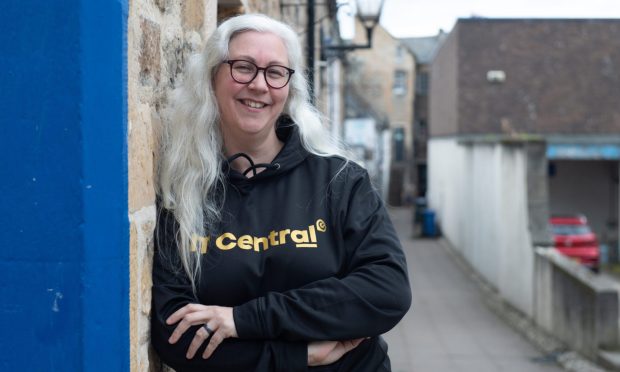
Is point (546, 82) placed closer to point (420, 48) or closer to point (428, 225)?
point (428, 225)

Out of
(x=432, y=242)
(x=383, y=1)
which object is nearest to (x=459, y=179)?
(x=432, y=242)

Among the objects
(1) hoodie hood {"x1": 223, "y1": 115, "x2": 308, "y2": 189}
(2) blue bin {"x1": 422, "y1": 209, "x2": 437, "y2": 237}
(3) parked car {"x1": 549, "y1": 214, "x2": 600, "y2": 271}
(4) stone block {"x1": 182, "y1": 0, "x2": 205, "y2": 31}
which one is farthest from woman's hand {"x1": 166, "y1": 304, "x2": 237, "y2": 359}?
(2) blue bin {"x1": 422, "y1": 209, "x2": 437, "y2": 237}

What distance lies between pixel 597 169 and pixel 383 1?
18128 millimetres

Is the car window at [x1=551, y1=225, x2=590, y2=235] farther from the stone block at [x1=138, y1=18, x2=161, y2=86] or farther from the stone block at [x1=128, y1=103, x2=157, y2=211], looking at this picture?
the stone block at [x1=128, y1=103, x2=157, y2=211]

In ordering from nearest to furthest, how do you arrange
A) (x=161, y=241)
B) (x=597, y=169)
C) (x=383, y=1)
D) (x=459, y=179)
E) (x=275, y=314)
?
(x=275, y=314) < (x=161, y=241) < (x=383, y=1) < (x=459, y=179) < (x=597, y=169)

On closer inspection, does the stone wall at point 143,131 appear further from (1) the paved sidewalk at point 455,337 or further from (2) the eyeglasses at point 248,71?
(1) the paved sidewalk at point 455,337

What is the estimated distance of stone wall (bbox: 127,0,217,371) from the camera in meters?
2.06

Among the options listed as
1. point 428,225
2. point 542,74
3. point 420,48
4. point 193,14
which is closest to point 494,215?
point 542,74

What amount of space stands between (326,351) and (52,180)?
2.70ft

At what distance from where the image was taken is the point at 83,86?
6.00ft

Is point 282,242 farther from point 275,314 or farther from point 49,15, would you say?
point 49,15

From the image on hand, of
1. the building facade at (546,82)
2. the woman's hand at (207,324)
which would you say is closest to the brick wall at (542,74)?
the building facade at (546,82)

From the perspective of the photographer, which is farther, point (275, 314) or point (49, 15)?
point (275, 314)

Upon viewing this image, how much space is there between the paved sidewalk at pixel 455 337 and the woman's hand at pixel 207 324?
7274 mm
